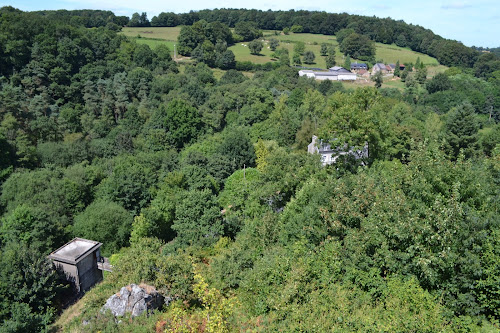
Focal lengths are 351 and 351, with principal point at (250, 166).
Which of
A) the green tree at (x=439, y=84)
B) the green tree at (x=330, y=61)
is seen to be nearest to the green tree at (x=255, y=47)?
the green tree at (x=330, y=61)

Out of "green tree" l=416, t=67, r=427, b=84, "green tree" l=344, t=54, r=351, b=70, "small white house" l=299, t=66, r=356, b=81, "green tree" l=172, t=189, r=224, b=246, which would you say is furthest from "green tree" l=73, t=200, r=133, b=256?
"green tree" l=344, t=54, r=351, b=70

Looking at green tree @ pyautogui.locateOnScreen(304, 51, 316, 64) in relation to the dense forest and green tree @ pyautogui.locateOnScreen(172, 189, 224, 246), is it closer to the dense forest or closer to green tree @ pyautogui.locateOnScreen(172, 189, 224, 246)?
the dense forest

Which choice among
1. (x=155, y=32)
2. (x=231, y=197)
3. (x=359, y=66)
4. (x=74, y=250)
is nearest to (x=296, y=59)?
(x=359, y=66)

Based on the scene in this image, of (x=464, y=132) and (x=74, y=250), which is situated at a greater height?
(x=464, y=132)

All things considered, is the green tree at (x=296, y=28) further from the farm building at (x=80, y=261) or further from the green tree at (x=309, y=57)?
the farm building at (x=80, y=261)

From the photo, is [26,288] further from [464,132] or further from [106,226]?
[464,132]

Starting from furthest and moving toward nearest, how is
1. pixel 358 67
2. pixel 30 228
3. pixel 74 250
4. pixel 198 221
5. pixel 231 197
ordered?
1. pixel 358 67
2. pixel 231 197
3. pixel 30 228
4. pixel 198 221
5. pixel 74 250
